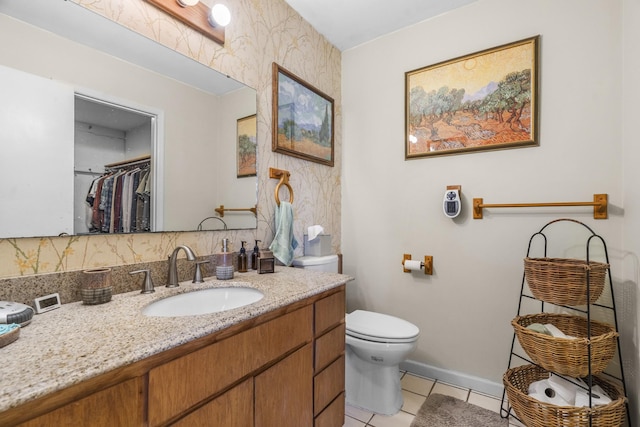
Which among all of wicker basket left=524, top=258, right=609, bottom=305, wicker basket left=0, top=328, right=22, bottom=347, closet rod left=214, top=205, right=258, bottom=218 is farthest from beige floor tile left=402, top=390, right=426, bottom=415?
wicker basket left=0, top=328, right=22, bottom=347

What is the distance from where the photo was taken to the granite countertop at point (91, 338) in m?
0.55

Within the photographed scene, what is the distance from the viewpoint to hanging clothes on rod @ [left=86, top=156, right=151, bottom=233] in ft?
3.62

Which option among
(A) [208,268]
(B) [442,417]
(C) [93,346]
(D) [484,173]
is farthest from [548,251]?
(C) [93,346]

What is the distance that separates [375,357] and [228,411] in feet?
3.29

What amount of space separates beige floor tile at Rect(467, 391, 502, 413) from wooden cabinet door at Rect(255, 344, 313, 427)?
116 centimetres

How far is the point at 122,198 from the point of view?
3.83 feet

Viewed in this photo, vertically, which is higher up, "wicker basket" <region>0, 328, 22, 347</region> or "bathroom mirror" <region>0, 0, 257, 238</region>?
"bathroom mirror" <region>0, 0, 257, 238</region>

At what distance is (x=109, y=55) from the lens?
3.77 feet

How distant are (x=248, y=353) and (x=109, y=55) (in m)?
1.22

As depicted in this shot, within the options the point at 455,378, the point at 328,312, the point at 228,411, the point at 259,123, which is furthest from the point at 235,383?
the point at 455,378

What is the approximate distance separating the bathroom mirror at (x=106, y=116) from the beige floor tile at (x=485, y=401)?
177cm

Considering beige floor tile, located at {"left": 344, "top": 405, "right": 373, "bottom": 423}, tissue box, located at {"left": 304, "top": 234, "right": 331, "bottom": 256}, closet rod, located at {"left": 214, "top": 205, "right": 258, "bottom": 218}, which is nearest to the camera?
closet rod, located at {"left": 214, "top": 205, "right": 258, "bottom": 218}

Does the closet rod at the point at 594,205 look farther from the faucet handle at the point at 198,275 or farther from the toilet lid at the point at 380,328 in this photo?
the faucet handle at the point at 198,275

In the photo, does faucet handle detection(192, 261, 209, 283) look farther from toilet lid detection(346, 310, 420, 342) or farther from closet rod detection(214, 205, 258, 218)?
toilet lid detection(346, 310, 420, 342)
